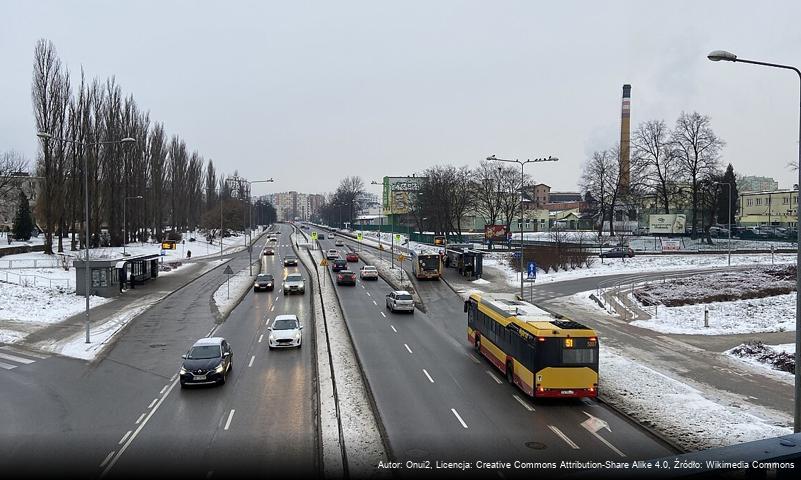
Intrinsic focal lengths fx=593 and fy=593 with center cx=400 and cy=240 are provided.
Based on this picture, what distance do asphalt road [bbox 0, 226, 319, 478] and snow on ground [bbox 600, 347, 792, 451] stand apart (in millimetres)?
8786

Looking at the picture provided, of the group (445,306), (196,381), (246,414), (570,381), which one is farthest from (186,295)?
(570,381)

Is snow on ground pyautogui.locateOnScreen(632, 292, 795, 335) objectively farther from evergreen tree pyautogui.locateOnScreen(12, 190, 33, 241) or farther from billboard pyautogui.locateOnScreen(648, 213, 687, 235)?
evergreen tree pyautogui.locateOnScreen(12, 190, 33, 241)

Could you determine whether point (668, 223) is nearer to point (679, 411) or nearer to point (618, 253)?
point (618, 253)

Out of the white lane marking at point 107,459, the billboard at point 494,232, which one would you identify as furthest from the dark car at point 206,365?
the billboard at point 494,232

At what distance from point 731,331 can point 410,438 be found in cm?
2234

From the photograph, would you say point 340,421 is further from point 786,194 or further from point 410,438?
point 786,194

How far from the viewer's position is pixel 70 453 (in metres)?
12.6

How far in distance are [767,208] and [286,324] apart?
132 m

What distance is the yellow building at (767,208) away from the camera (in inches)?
4628

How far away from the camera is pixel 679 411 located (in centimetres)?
1611

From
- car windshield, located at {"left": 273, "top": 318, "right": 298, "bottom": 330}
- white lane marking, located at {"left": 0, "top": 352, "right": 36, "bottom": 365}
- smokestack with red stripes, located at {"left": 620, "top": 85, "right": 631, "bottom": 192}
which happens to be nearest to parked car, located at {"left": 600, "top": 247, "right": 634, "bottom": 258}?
smokestack with red stripes, located at {"left": 620, "top": 85, "right": 631, "bottom": 192}

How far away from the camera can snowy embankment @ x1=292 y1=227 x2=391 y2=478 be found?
40.3 feet

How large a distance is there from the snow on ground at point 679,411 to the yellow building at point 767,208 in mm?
111326

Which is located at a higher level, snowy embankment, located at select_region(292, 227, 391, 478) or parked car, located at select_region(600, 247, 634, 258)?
parked car, located at select_region(600, 247, 634, 258)
